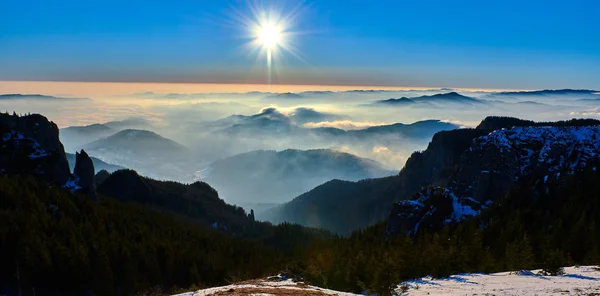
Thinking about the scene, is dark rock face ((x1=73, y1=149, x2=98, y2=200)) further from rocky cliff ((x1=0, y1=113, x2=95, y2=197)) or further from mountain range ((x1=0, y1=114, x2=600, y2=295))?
mountain range ((x1=0, y1=114, x2=600, y2=295))

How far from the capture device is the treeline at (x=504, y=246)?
181 ft

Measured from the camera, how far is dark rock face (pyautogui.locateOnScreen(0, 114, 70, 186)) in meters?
145

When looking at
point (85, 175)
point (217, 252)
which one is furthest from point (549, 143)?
point (85, 175)

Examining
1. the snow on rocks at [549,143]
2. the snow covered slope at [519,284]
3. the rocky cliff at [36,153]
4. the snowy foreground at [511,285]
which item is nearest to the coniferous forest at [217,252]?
the snow covered slope at [519,284]

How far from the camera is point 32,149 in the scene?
152500 mm

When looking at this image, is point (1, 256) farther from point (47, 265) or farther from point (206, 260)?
point (206, 260)

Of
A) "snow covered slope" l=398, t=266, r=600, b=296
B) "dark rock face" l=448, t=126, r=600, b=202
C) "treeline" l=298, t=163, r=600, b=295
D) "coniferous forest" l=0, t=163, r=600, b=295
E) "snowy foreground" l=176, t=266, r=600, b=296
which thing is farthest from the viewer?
"dark rock face" l=448, t=126, r=600, b=202

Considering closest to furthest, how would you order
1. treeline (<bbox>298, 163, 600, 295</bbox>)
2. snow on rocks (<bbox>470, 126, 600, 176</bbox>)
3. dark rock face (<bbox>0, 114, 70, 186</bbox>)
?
1. treeline (<bbox>298, 163, 600, 295</bbox>)
2. snow on rocks (<bbox>470, 126, 600, 176</bbox>)
3. dark rock face (<bbox>0, 114, 70, 186</bbox>)

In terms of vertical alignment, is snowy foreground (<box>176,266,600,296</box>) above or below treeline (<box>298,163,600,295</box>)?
above

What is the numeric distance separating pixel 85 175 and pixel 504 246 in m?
154

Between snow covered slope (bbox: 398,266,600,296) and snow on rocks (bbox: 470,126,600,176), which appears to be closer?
snow covered slope (bbox: 398,266,600,296)

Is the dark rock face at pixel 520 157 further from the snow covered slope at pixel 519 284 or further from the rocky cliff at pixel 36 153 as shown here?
the rocky cliff at pixel 36 153

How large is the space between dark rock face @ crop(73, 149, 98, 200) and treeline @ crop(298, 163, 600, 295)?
106113 mm

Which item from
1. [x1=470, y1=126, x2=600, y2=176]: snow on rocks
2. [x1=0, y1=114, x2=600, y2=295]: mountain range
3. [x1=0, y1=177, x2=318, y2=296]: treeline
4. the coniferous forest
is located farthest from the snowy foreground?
[x1=470, y1=126, x2=600, y2=176]: snow on rocks
